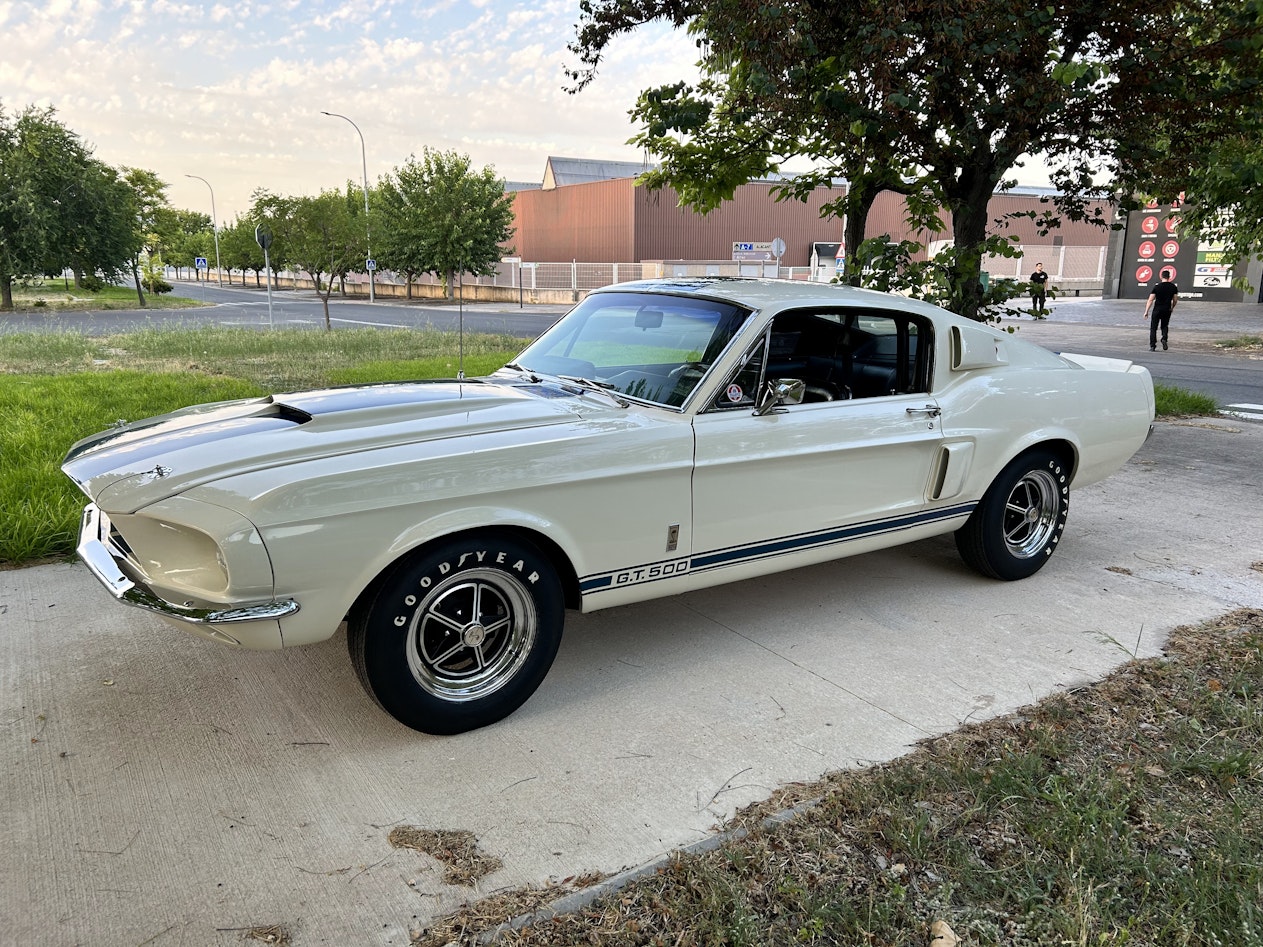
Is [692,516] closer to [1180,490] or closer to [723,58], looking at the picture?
[1180,490]

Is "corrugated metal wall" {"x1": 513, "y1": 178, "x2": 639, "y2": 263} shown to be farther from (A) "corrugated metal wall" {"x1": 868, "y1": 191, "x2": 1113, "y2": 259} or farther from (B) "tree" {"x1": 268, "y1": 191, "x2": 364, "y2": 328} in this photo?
(B) "tree" {"x1": 268, "y1": 191, "x2": 364, "y2": 328}

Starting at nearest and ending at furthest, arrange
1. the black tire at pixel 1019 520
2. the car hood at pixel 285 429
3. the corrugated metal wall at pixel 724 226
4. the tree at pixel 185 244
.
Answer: the car hood at pixel 285 429 < the black tire at pixel 1019 520 < the corrugated metal wall at pixel 724 226 < the tree at pixel 185 244

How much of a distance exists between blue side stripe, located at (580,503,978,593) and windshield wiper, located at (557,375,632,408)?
2.24 ft

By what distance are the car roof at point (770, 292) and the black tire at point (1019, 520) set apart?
0.97 metres

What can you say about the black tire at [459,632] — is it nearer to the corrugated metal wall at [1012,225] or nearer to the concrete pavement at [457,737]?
the concrete pavement at [457,737]

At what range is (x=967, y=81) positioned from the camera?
7.27 meters

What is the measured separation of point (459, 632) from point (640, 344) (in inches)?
63.6

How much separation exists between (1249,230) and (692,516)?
65.3 ft

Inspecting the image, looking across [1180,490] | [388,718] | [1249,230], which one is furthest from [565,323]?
[1249,230]

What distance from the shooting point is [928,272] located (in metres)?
7.60

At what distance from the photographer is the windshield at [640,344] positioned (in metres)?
3.76

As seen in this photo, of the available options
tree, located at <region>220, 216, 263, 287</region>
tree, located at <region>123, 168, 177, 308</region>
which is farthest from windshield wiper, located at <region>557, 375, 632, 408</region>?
tree, located at <region>123, 168, 177, 308</region>

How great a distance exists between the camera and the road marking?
10.4m

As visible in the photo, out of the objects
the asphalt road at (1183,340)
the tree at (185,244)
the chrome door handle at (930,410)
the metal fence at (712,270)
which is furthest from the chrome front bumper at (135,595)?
the tree at (185,244)
